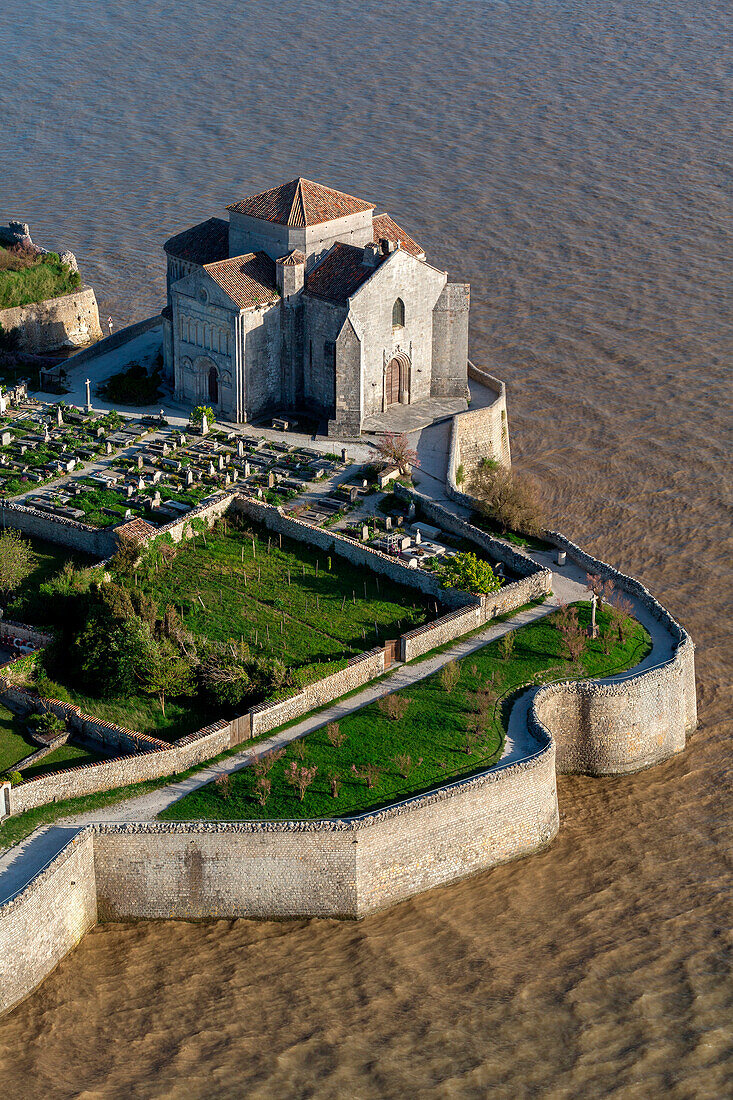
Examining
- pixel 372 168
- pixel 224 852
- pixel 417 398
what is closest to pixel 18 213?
pixel 372 168

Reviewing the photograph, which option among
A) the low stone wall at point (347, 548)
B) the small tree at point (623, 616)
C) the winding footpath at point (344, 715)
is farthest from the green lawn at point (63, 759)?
the small tree at point (623, 616)

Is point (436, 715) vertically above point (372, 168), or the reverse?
point (372, 168)

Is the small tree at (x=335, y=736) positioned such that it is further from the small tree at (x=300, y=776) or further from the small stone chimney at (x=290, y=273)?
the small stone chimney at (x=290, y=273)

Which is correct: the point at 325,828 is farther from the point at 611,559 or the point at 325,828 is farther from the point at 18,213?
the point at 18,213

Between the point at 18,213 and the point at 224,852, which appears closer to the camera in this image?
the point at 224,852

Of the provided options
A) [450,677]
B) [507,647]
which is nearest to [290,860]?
[450,677]

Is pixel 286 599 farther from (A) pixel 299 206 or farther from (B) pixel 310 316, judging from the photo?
(A) pixel 299 206
